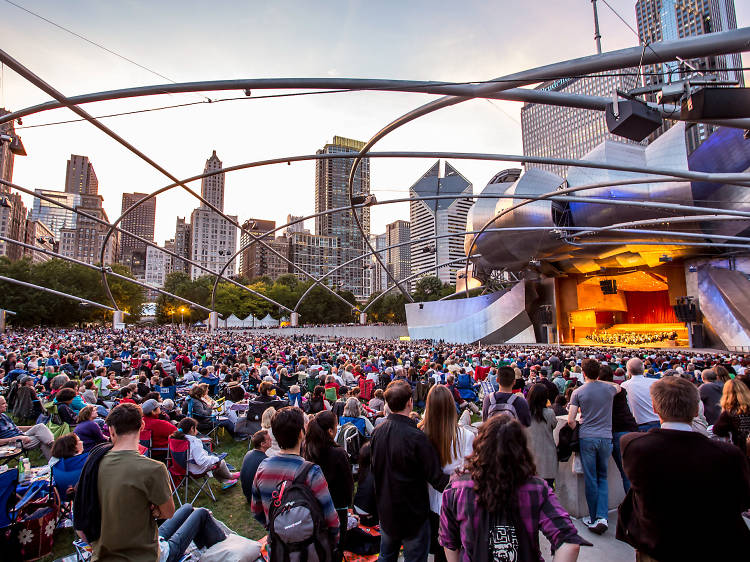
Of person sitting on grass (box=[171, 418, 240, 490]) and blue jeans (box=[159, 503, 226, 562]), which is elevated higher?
person sitting on grass (box=[171, 418, 240, 490])

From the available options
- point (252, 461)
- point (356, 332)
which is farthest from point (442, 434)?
point (356, 332)

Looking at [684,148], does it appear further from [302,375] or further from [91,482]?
[91,482]

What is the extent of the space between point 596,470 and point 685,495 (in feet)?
9.53

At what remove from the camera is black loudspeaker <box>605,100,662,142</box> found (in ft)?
23.5

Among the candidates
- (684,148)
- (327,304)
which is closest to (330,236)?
(327,304)

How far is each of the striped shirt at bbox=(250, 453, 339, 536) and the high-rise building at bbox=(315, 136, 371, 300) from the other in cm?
15397

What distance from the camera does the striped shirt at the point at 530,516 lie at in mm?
2029

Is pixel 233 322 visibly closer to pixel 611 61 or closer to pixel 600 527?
pixel 611 61

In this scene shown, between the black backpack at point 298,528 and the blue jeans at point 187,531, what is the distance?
1.47m

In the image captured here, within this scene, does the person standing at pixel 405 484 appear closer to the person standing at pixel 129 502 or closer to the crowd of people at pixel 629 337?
the person standing at pixel 129 502

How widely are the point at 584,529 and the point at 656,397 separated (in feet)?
9.18

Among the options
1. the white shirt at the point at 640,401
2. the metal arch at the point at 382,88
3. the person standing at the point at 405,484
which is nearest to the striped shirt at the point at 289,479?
the person standing at the point at 405,484

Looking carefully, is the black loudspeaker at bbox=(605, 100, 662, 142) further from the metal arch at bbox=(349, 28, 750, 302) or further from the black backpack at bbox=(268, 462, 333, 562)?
the black backpack at bbox=(268, 462, 333, 562)

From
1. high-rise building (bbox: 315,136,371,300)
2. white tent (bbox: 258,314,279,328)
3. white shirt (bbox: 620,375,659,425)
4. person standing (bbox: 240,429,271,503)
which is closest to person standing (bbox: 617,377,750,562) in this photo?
white shirt (bbox: 620,375,659,425)
